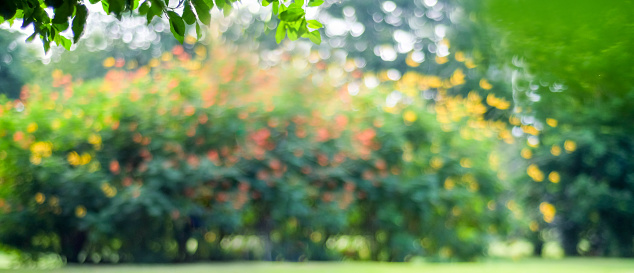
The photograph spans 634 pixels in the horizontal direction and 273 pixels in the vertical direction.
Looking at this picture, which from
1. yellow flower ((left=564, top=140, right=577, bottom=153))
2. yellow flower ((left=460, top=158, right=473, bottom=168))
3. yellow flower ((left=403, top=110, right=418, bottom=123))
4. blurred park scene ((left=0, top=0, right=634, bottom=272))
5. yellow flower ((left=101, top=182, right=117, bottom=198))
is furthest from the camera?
yellow flower ((left=564, top=140, right=577, bottom=153))

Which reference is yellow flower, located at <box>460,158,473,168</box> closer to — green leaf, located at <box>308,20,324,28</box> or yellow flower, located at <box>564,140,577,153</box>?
yellow flower, located at <box>564,140,577,153</box>

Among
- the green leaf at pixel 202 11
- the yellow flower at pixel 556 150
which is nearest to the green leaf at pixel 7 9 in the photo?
the green leaf at pixel 202 11

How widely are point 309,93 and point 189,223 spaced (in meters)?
3.12

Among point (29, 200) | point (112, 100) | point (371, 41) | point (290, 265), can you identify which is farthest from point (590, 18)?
point (371, 41)

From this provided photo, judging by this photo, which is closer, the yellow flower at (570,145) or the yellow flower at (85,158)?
the yellow flower at (85,158)

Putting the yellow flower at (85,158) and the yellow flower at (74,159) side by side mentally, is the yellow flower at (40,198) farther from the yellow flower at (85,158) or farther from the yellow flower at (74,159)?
the yellow flower at (85,158)

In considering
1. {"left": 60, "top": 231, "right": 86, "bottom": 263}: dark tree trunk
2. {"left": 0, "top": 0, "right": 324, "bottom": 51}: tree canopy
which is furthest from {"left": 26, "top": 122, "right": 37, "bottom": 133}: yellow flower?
{"left": 0, "top": 0, "right": 324, "bottom": 51}: tree canopy

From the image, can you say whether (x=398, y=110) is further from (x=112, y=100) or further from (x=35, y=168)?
(x=35, y=168)

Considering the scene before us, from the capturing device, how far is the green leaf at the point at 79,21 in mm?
3289

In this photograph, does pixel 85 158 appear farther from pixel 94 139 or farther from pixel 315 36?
pixel 315 36

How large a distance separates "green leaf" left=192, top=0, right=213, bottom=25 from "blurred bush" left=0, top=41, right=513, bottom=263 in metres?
5.94

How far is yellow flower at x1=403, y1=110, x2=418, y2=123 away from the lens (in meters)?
11.7

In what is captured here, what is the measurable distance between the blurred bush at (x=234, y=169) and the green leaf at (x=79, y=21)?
572 centimetres

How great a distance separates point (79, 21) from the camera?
333 centimetres
